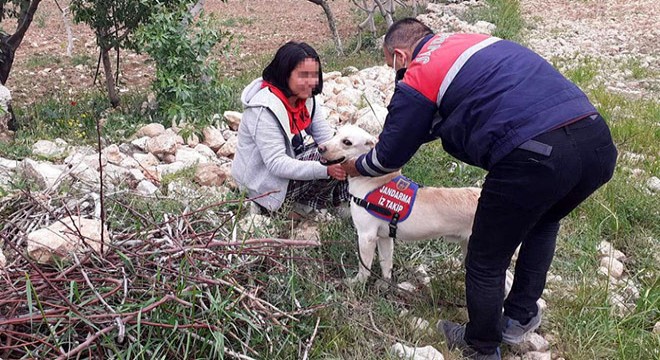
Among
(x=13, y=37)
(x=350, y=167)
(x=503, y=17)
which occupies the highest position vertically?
(x=350, y=167)

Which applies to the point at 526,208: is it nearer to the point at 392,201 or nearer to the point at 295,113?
the point at 392,201

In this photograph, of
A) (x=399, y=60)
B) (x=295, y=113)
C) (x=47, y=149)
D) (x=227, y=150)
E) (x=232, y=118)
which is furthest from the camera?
(x=232, y=118)

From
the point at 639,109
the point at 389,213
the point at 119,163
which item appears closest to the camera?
the point at 389,213

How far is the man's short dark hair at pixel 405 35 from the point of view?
2615mm

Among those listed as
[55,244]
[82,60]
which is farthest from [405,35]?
[82,60]

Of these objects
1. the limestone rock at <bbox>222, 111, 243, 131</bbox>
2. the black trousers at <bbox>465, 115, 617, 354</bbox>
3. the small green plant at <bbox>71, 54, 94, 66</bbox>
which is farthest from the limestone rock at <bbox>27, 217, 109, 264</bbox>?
the small green plant at <bbox>71, 54, 94, 66</bbox>

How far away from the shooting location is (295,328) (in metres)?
2.67

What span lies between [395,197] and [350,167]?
0.30 metres

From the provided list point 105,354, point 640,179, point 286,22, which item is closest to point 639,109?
point 640,179

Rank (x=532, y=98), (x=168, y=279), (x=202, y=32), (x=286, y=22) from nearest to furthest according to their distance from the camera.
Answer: (x=532, y=98) < (x=168, y=279) < (x=202, y=32) < (x=286, y=22)

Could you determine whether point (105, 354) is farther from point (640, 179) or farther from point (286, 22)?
point (286, 22)

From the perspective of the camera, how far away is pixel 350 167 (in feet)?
10.1

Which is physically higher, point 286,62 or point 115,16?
point 286,62

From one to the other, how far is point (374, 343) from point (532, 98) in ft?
4.49
